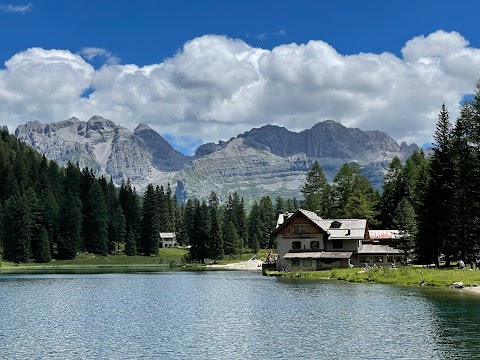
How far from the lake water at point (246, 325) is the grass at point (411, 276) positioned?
5.04 meters

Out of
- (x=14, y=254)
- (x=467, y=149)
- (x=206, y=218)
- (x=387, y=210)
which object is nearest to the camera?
(x=467, y=149)

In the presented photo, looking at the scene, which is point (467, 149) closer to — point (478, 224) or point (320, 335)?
point (478, 224)

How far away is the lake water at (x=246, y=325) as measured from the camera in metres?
32.5

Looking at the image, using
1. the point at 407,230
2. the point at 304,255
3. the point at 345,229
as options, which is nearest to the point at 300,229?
the point at 304,255

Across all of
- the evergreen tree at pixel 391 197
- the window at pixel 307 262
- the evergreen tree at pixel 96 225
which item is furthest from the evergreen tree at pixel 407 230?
the evergreen tree at pixel 96 225

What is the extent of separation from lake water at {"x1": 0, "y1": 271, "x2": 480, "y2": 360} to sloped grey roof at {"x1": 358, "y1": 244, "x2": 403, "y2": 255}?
46212 millimetres

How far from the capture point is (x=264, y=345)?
34.3m

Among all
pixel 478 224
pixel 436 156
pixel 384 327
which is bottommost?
pixel 384 327

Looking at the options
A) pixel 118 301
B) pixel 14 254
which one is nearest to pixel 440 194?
pixel 118 301

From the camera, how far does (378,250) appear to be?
113125 mm

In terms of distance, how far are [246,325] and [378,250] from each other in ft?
248

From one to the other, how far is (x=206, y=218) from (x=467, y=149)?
4048 inches

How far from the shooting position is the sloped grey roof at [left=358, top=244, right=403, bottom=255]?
370 ft

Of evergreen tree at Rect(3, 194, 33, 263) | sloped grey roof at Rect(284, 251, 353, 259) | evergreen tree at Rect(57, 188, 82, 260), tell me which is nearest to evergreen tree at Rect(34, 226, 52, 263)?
evergreen tree at Rect(3, 194, 33, 263)
